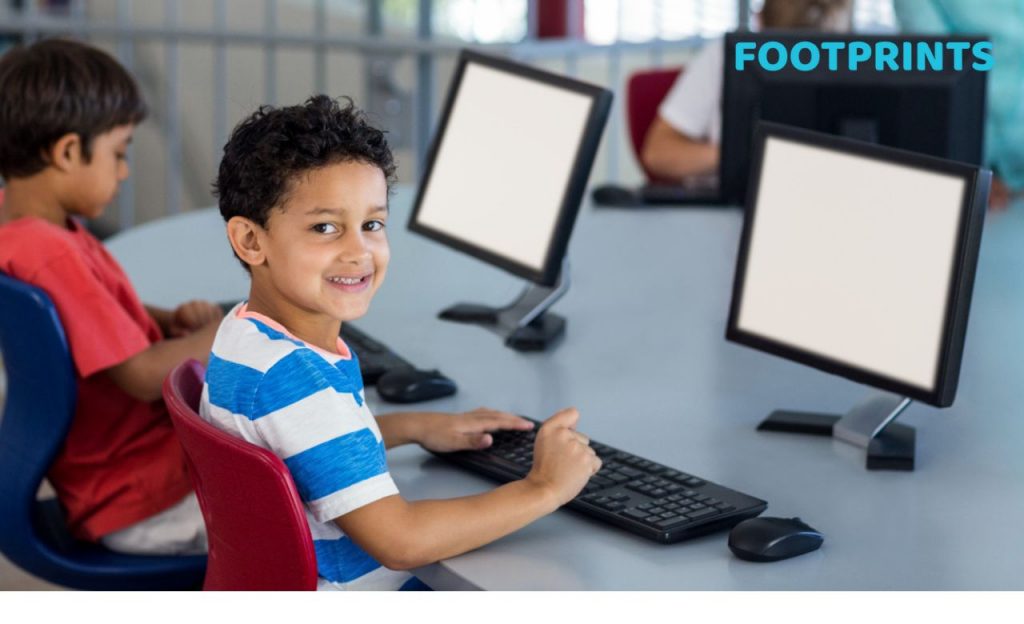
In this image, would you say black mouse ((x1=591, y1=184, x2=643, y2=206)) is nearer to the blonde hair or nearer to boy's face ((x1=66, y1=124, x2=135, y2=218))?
the blonde hair

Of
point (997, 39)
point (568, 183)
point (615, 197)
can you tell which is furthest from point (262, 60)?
point (568, 183)

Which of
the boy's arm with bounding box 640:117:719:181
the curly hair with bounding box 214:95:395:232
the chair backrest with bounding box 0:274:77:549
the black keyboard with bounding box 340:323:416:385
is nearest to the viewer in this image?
the curly hair with bounding box 214:95:395:232

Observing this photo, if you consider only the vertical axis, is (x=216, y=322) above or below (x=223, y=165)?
below

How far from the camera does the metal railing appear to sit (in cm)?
434

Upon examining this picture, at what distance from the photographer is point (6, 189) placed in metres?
1.86

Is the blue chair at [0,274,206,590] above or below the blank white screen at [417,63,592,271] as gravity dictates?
below

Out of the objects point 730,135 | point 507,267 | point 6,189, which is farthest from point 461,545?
point 730,135

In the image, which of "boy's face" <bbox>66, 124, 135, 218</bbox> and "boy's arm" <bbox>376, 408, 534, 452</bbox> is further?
"boy's face" <bbox>66, 124, 135, 218</bbox>

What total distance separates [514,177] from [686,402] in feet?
1.60

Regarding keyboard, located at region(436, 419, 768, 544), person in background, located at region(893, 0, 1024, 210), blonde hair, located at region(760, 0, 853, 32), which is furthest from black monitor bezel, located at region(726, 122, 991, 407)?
blonde hair, located at region(760, 0, 853, 32)

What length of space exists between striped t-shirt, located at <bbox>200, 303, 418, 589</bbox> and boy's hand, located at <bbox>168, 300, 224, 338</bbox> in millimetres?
714

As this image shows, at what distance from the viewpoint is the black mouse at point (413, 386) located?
5.60 feet
